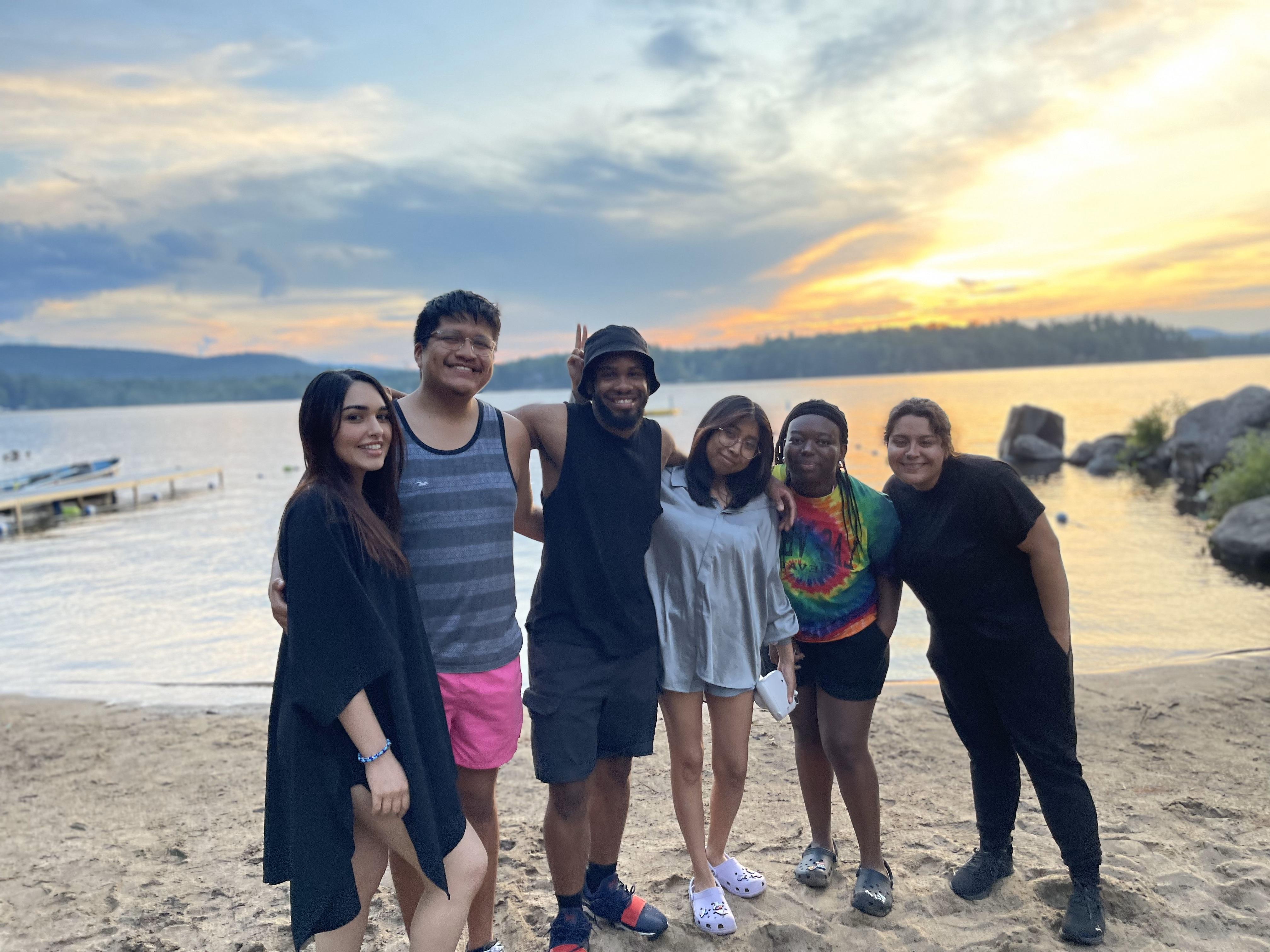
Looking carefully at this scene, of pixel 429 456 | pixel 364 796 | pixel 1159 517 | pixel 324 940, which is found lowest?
pixel 1159 517

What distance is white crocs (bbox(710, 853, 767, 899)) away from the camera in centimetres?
387

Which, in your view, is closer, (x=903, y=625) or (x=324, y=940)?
(x=324, y=940)

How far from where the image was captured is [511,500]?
3.13 metres

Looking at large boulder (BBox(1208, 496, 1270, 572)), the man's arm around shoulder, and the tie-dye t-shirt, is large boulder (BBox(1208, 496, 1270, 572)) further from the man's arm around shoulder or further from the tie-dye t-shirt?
the man's arm around shoulder

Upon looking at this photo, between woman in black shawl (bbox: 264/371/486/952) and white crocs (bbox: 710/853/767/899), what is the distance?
5.35 ft

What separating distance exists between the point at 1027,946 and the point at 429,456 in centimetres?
323

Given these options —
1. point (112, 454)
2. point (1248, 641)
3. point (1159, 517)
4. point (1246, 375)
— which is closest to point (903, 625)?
point (1248, 641)

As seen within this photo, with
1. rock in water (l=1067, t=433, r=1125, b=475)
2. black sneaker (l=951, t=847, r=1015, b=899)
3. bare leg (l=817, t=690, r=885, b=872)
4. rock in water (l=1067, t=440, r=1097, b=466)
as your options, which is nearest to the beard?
bare leg (l=817, t=690, r=885, b=872)

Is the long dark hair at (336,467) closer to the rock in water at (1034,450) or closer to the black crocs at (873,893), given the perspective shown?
the black crocs at (873,893)

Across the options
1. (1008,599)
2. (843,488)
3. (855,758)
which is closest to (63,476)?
(843,488)

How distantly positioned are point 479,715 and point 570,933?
3.76ft

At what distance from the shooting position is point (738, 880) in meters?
3.89

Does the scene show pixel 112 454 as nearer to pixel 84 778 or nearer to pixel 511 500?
pixel 84 778

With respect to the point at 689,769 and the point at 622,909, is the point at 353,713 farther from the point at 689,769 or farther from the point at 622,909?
the point at 622,909
